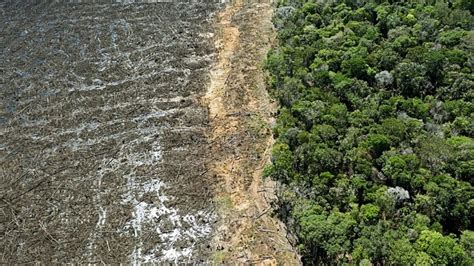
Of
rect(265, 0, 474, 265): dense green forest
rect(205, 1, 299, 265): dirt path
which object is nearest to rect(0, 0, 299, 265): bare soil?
rect(205, 1, 299, 265): dirt path

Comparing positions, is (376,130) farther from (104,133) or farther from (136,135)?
(104,133)

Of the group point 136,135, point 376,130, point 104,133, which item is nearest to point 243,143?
point 136,135

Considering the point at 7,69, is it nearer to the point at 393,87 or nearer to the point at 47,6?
the point at 47,6

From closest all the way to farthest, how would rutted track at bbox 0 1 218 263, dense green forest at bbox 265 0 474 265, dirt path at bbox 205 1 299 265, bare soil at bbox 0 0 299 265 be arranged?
dense green forest at bbox 265 0 474 265, dirt path at bbox 205 1 299 265, bare soil at bbox 0 0 299 265, rutted track at bbox 0 1 218 263

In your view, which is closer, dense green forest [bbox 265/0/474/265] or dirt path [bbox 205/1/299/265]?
dense green forest [bbox 265/0/474/265]

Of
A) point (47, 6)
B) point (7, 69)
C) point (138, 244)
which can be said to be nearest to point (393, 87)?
point (138, 244)

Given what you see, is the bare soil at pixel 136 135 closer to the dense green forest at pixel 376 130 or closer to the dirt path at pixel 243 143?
the dirt path at pixel 243 143

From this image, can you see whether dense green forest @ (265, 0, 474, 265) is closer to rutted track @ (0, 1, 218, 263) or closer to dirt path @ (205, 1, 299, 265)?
dirt path @ (205, 1, 299, 265)
